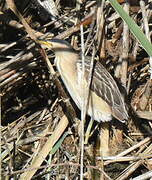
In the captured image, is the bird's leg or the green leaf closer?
the green leaf

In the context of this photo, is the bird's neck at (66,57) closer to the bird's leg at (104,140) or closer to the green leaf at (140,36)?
the bird's leg at (104,140)

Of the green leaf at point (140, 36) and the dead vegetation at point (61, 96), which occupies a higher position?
the green leaf at point (140, 36)

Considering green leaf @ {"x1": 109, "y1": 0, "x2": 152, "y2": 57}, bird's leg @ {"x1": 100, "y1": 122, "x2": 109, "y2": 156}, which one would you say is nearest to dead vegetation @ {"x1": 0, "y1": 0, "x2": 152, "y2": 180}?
bird's leg @ {"x1": 100, "y1": 122, "x2": 109, "y2": 156}

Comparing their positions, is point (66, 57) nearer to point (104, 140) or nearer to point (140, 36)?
point (104, 140)

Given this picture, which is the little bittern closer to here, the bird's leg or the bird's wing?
the bird's wing

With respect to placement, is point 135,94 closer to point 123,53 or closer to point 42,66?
point 123,53

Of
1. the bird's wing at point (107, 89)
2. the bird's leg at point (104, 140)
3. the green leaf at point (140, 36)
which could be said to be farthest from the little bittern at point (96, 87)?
the green leaf at point (140, 36)

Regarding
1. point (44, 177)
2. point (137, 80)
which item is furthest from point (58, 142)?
point (137, 80)

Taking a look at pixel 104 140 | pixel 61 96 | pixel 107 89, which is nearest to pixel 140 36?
pixel 61 96
